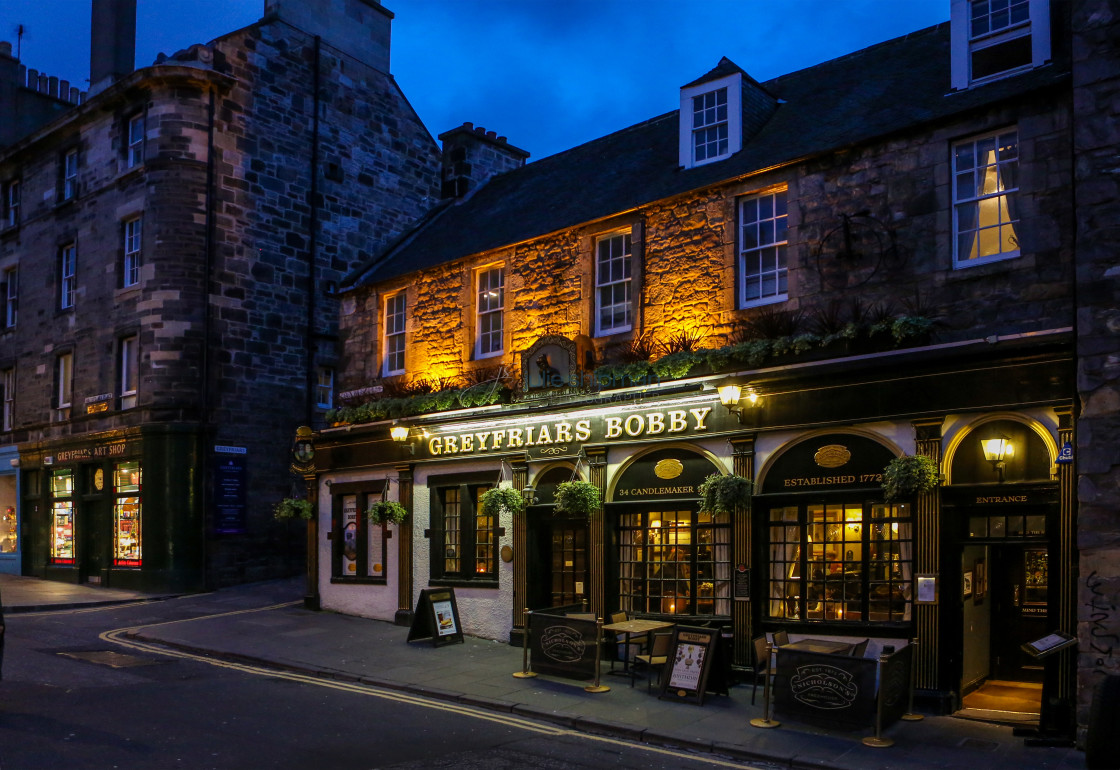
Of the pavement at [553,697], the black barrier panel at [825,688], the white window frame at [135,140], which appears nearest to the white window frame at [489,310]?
the pavement at [553,697]

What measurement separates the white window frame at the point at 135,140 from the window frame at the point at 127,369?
4364 millimetres

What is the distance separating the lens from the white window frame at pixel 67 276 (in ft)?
87.9

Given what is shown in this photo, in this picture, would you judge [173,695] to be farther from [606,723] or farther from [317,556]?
[317,556]

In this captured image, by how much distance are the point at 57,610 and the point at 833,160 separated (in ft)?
56.7

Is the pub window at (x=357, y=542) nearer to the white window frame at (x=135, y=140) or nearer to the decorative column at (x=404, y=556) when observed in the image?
the decorative column at (x=404, y=556)

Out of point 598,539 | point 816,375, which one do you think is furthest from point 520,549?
point 816,375

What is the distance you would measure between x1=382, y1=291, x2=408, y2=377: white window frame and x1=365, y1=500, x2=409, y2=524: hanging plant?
286 cm

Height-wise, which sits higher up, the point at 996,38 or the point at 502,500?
the point at 996,38

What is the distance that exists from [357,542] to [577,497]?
6.51 meters

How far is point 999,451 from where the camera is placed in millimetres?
11273

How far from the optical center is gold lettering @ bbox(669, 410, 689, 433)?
46.8ft

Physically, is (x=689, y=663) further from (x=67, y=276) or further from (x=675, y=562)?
(x=67, y=276)

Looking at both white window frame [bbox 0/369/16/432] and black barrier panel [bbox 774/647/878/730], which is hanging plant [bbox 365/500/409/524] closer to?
black barrier panel [bbox 774/647/878/730]

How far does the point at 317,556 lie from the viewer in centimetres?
2023
